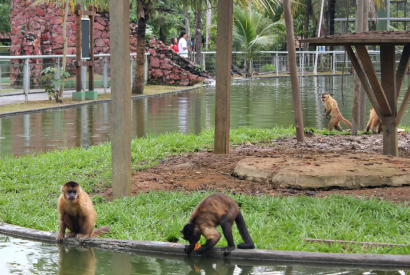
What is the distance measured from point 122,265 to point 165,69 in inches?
985

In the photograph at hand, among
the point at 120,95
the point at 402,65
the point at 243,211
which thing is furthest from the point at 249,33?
the point at 243,211

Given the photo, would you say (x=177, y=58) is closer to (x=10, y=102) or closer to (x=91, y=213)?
(x=10, y=102)

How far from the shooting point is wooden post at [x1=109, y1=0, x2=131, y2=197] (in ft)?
23.7

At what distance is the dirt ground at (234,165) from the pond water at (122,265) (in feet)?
6.91

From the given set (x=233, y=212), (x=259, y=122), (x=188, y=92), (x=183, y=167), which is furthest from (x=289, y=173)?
(x=188, y=92)

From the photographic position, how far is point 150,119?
1678 cm

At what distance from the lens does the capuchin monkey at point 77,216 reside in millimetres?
5668

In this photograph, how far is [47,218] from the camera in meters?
6.52

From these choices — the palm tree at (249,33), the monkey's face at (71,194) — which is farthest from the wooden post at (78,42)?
the palm tree at (249,33)

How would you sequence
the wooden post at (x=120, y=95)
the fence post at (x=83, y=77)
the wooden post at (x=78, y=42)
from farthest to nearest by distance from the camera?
the fence post at (x=83, y=77)
the wooden post at (x=78, y=42)
the wooden post at (x=120, y=95)

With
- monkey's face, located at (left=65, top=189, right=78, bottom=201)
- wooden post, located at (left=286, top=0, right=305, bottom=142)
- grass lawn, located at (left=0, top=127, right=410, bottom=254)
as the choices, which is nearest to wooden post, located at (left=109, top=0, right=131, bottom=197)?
grass lawn, located at (left=0, top=127, right=410, bottom=254)

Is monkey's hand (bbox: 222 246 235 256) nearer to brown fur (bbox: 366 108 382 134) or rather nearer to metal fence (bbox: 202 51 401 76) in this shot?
brown fur (bbox: 366 108 382 134)

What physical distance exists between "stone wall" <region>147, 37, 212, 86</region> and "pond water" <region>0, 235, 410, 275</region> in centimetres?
2441

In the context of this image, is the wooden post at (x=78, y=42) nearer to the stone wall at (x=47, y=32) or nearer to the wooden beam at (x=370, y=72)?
the stone wall at (x=47, y=32)
